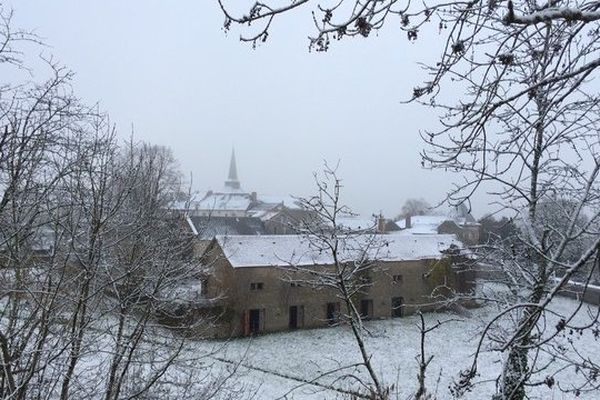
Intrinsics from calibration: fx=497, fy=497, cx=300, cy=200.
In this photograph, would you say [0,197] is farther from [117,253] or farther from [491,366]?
[491,366]

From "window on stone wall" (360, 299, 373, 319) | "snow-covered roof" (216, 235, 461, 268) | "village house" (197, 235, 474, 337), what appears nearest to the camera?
"village house" (197, 235, 474, 337)

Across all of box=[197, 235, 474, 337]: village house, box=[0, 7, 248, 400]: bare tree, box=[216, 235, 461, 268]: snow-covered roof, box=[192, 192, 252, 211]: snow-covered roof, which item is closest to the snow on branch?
box=[0, 7, 248, 400]: bare tree

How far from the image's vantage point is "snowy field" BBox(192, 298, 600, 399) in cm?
1595

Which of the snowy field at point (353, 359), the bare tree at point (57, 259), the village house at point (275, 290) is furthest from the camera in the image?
the village house at point (275, 290)

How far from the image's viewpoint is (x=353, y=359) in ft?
64.5

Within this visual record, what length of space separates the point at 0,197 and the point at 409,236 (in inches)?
1163

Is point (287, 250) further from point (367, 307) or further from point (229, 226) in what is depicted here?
point (229, 226)

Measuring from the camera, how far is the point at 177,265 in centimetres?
895

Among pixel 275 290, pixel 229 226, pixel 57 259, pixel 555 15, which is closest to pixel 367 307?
pixel 275 290

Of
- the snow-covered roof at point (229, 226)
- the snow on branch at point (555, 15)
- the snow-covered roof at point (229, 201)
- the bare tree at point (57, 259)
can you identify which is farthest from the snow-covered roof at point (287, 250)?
the snow-covered roof at point (229, 201)

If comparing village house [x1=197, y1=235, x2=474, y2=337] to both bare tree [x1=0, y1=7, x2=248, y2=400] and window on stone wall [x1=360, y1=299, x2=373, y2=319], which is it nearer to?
window on stone wall [x1=360, y1=299, x2=373, y2=319]

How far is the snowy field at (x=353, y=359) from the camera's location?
52.3ft

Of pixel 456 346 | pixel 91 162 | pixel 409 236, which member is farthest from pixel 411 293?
pixel 91 162

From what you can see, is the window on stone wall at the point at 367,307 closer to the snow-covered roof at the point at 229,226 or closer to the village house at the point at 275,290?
the village house at the point at 275,290
